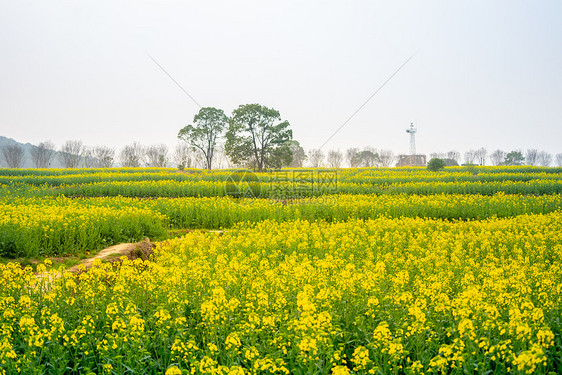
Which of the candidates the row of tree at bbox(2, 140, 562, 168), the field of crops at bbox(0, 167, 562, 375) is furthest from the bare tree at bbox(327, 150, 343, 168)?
the field of crops at bbox(0, 167, 562, 375)

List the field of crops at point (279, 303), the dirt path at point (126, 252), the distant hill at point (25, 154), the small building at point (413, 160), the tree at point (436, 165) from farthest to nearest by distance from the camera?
the distant hill at point (25, 154), the small building at point (413, 160), the tree at point (436, 165), the dirt path at point (126, 252), the field of crops at point (279, 303)

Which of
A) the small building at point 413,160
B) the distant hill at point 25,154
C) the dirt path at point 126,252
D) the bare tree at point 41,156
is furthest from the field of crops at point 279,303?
the distant hill at point 25,154

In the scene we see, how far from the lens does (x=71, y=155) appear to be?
10150 cm

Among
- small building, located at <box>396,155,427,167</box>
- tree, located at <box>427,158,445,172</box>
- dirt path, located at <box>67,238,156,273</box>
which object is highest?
small building, located at <box>396,155,427,167</box>

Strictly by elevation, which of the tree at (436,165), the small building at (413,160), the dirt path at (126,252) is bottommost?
the dirt path at (126,252)

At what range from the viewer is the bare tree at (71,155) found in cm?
9988

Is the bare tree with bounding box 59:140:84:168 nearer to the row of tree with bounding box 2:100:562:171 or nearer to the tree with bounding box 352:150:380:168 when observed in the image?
the row of tree with bounding box 2:100:562:171

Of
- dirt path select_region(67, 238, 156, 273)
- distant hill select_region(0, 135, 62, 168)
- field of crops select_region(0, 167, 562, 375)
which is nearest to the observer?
field of crops select_region(0, 167, 562, 375)

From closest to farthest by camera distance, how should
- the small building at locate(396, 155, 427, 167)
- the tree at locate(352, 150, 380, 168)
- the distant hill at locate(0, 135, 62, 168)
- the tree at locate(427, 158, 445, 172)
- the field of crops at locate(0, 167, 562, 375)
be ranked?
the field of crops at locate(0, 167, 562, 375), the tree at locate(427, 158, 445, 172), the small building at locate(396, 155, 427, 167), the distant hill at locate(0, 135, 62, 168), the tree at locate(352, 150, 380, 168)

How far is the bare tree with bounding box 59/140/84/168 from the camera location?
3932 inches

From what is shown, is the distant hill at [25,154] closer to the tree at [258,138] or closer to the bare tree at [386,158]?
the tree at [258,138]

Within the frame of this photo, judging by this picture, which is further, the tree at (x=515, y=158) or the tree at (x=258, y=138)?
the tree at (x=515, y=158)

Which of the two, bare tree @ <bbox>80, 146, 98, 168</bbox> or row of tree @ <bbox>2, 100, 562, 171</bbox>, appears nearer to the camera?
row of tree @ <bbox>2, 100, 562, 171</bbox>

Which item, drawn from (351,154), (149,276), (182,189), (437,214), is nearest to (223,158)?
(351,154)
